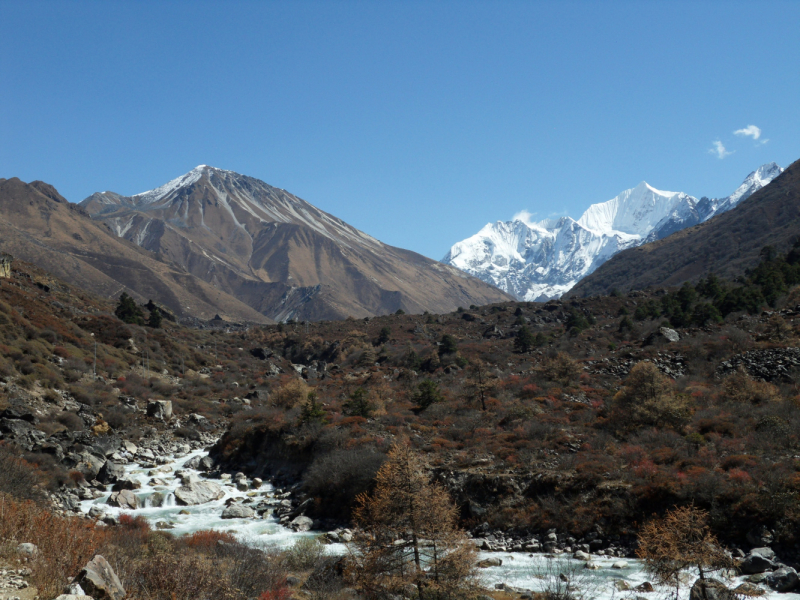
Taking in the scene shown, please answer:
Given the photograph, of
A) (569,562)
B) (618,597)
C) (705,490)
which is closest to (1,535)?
(618,597)

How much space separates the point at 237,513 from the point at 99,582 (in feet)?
59.6

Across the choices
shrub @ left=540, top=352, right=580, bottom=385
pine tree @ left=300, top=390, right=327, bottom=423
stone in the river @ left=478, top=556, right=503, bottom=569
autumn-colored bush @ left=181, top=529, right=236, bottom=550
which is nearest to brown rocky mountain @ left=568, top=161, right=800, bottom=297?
shrub @ left=540, top=352, right=580, bottom=385

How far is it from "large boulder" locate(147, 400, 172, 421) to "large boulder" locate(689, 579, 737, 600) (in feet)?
138

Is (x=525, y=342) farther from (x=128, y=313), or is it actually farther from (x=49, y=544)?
(x=128, y=313)

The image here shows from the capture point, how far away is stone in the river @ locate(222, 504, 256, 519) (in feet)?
84.3

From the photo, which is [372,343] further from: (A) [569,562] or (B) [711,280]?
(A) [569,562]

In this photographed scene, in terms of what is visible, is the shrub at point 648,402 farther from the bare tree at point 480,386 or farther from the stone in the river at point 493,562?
the stone in the river at point 493,562

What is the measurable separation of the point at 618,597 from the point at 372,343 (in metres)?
71.1

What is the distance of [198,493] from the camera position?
28.9 m

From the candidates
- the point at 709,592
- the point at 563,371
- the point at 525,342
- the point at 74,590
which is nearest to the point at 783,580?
the point at 709,592

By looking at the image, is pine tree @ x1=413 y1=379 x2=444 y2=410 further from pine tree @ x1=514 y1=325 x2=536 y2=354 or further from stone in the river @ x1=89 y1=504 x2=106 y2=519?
pine tree @ x1=514 y1=325 x2=536 y2=354

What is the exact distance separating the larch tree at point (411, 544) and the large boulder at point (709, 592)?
5.68 meters

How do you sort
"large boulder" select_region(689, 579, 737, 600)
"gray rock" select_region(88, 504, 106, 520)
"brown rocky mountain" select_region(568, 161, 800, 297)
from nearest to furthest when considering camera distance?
"large boulder" select_region(689, 579, 737, 600) → "gray rock" select_region(88, 504, 106, 520) → "brown rocky mountain" select_region(568, 161, 800, 297)

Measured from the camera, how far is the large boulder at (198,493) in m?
28.0
